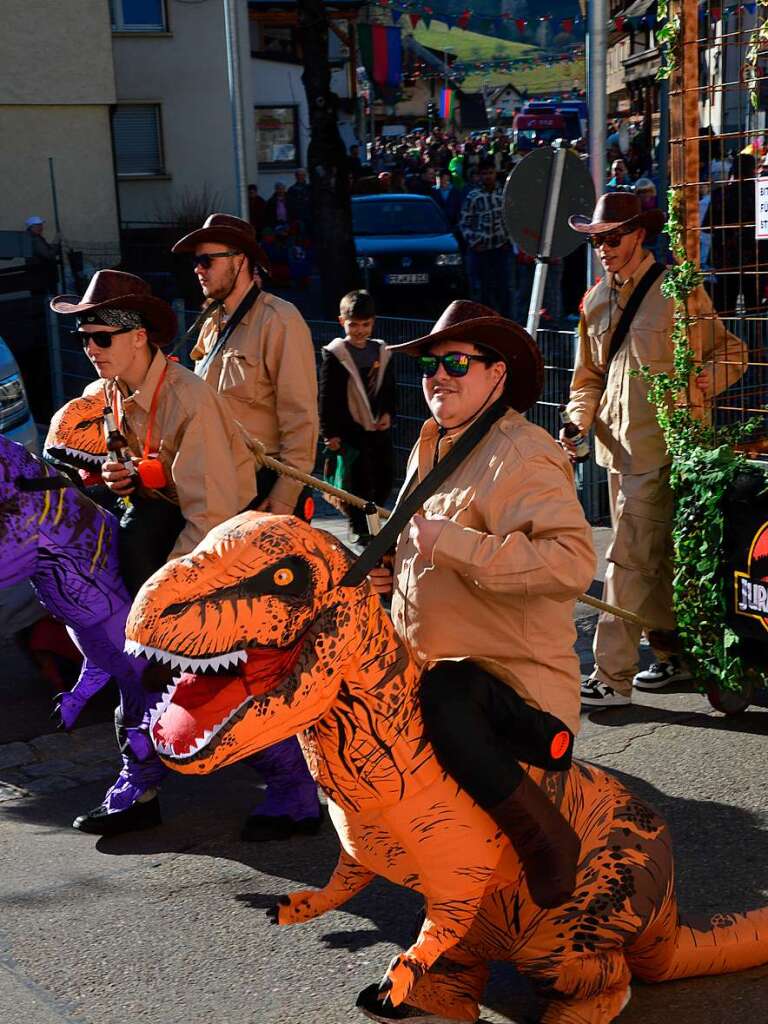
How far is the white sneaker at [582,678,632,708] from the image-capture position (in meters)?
6.49

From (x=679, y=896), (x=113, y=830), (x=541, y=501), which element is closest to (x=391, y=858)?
(x=541, y=501)

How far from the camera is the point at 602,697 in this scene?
21.3 feet

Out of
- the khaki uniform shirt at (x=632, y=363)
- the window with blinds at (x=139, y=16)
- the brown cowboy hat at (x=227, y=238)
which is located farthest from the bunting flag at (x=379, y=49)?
the brown cowboy hat at (x=227, y=238)

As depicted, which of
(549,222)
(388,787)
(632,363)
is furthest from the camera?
(549,222)

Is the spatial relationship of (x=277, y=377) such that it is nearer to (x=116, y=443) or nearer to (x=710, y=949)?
(x=116, y=443)

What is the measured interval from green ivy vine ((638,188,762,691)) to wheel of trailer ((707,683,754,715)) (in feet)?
0.22

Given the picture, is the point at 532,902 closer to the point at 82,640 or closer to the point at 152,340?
the point at 82,640

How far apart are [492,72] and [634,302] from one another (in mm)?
47631

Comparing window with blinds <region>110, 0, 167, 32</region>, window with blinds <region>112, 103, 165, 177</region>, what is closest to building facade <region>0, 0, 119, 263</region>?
window with blinds <region>112, 103, 165, 177</region>

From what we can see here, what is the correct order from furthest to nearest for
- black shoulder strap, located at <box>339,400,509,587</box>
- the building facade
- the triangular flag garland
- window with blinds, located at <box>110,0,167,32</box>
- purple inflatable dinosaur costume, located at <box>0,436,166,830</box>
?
window with blinds, located at <box>110,0,167,32</box> → the building facade → the triangular flag garland → purple inflatable dinosaur costume, located at <box>0,436,166,830</box> → black shoulder strap, located at <box>339,400,509,587</box>

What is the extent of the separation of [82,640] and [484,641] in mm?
2124

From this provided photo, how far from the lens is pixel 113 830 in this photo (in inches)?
207

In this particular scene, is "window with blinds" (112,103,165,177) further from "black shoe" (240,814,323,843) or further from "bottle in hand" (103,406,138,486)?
"black shoe" (240,814,323,843)

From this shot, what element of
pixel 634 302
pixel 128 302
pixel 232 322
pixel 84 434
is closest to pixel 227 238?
pixel 232 322
